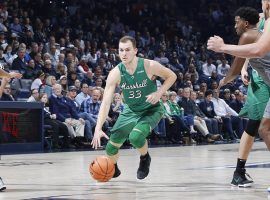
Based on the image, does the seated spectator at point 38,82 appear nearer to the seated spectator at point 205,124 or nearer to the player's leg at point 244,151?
the seated spectator at point 205,124

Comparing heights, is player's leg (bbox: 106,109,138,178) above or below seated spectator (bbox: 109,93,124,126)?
above

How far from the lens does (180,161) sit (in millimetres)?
11781

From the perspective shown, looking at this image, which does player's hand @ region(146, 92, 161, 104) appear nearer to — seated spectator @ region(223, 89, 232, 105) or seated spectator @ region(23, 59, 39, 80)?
seated spectator @ region(23, 59, 39, 80)

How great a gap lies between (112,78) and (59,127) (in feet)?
25.0

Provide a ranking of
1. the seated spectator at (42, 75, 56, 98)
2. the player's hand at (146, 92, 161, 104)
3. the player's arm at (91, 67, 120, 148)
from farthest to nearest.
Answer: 1. the seated spectator at (42, 75, 56, 98)
2. the player's hand at (146, 92, 161, 104)
3. the player's arm at (91, 67, 120, 148)

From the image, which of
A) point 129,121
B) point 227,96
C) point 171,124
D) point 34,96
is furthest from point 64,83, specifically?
point 129,121

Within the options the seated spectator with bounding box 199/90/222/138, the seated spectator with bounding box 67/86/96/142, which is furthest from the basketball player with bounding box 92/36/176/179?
the seated spectator with bounding box 199/90/222/138

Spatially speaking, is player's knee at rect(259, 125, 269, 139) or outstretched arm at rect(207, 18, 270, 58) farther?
player's knee at rect(259, 125, 269, 139)

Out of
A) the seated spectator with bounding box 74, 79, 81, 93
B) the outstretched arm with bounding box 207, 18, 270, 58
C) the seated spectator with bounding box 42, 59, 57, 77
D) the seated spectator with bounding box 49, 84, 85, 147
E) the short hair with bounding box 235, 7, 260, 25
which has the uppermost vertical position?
the short hair with bounding box 235, 7, 260, 25

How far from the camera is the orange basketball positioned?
25.0ft

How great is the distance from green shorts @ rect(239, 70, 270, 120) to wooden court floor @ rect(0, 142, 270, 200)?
820 millimetres

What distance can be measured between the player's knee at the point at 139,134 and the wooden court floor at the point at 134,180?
48cm

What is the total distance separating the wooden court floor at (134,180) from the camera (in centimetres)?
693

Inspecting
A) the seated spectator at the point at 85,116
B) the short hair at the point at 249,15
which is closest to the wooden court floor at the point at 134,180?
the short hair at the point at 249,15
